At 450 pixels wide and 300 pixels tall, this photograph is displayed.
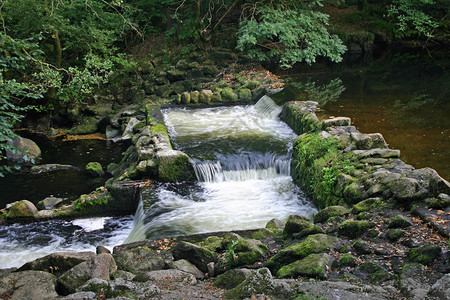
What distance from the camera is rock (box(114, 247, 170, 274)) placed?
534 cm

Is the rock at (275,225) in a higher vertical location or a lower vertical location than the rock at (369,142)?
lower

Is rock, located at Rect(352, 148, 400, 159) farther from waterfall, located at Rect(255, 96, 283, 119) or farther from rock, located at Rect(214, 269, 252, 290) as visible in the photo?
waterfall, located at Rect(255, 96, 283, 119)

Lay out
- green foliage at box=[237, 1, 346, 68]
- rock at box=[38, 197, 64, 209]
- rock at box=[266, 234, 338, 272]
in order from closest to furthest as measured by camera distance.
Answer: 1. rock at box=[266, 234, 338, 272]
2. rock at box=[38, 197, 64, 209]
3. green foliage at box=[237, 1, 346, 68]

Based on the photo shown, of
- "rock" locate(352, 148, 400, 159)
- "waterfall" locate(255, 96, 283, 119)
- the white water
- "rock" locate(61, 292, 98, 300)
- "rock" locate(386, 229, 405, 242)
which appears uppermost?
"waterfall" locate(255, 96, 283, 119)

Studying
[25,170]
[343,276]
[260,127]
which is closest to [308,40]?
[260,127]

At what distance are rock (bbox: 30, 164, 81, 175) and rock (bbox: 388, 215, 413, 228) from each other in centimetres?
942

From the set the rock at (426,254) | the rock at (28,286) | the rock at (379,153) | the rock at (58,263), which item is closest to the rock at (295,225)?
the rock at (426,254)

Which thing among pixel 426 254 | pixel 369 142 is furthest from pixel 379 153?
pixel 426 254

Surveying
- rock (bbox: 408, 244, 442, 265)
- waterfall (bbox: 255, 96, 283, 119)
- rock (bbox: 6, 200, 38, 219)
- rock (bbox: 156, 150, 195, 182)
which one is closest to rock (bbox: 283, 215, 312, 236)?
rock (bbox: 408, 244, 442, 265)

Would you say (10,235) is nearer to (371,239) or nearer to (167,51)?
(371,239)

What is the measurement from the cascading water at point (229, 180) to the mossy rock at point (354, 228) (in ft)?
7.15

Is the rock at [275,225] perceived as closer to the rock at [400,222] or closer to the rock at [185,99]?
the rock at [400,222]

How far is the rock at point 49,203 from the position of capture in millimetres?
9406

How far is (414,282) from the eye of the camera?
155 inches
